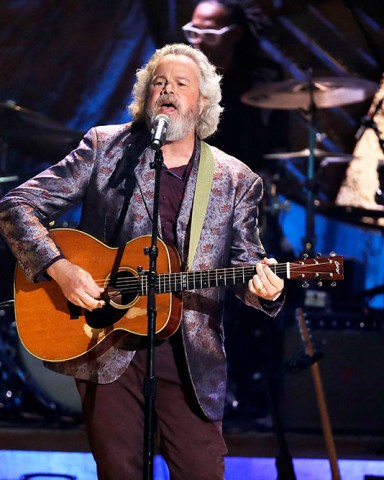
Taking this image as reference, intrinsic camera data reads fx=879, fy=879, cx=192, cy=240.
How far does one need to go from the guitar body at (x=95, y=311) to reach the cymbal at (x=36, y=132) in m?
3.03

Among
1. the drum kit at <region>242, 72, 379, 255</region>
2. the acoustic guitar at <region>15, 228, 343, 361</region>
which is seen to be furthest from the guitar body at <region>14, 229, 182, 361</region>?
the drum kit at <region>242, 72, 379, 255</region>

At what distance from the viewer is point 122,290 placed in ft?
11.6

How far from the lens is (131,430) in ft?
11.6

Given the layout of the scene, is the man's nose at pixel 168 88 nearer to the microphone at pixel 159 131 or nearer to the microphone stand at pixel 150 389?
the microphone at pixel 159 131

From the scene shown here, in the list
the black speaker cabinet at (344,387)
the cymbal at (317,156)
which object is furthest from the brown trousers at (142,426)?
the cymbal at (317,156)

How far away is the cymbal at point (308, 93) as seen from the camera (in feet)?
22.0

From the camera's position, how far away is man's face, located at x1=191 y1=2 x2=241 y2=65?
23.7 ft

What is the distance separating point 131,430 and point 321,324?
329cm

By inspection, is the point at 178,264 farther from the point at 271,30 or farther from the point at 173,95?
the point at 271,30

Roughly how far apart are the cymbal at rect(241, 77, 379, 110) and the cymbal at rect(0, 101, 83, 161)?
144cm

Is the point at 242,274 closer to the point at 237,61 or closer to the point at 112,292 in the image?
the point at 112,292

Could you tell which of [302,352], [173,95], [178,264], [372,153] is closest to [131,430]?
[178,264]

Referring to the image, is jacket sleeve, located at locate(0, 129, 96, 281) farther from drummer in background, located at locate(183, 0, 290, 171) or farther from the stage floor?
drummer in background, located at locate(183, 0, 290, 171)

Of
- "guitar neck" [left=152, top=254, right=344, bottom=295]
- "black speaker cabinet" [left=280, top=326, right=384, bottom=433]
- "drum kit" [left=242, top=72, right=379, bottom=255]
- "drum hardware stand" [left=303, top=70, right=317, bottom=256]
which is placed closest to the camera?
"guitar neck" [left=152, top=254, right=344, bottom=295]
